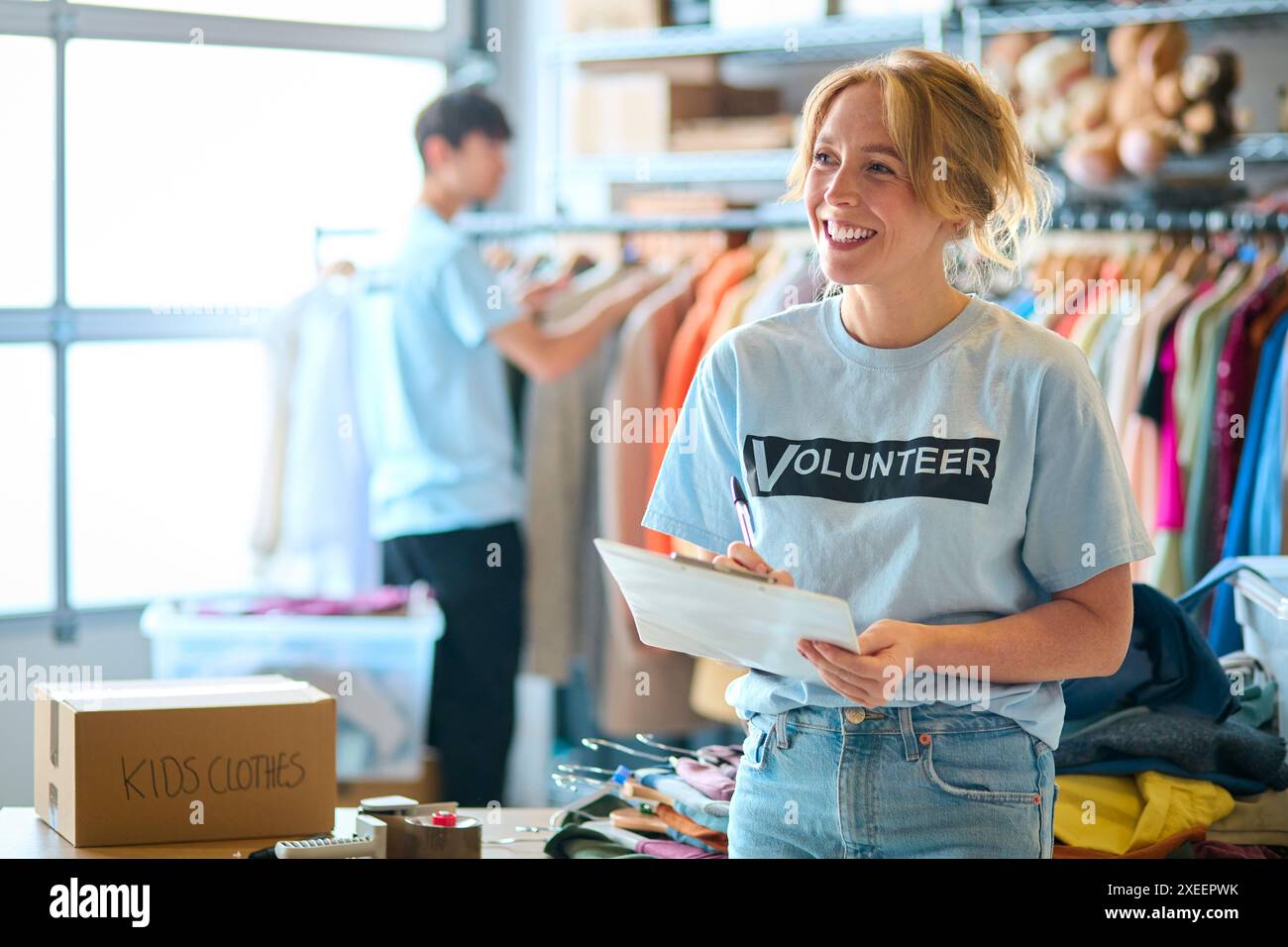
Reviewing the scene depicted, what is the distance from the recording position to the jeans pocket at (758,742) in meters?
1.33

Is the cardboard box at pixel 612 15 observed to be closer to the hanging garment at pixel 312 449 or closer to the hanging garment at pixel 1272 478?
the hanging garment at pixel 312 449

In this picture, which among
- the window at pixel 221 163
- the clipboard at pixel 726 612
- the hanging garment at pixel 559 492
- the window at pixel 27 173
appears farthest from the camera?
the window at pixel 221 163

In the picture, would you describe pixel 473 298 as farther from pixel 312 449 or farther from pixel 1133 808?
pixel 1133 808

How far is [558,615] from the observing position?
3.29 m

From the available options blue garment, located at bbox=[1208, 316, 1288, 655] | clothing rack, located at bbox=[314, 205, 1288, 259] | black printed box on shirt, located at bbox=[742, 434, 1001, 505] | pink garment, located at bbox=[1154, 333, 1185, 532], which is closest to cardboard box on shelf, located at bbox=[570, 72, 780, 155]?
clothing rack, located at bbox=[314, 205, 1288, 259]

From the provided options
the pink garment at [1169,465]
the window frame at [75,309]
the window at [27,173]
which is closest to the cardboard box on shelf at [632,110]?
the window frame at [75,309]

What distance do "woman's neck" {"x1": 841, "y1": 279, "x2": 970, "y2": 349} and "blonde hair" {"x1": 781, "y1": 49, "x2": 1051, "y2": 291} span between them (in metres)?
0.07

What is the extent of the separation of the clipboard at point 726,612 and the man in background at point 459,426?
6.00 feet

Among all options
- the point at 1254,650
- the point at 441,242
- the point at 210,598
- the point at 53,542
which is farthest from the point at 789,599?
the point at 53,542

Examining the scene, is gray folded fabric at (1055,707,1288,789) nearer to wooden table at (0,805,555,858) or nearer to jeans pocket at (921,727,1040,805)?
jeans pocket at (921,727,1040,805)

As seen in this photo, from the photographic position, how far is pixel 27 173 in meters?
3.52

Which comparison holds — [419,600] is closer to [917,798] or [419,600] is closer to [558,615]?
[558,615]

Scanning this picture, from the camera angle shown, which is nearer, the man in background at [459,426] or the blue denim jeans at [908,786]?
the blue denim jeans at [908,786]

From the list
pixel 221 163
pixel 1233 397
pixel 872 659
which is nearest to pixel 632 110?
pixel 221 163
